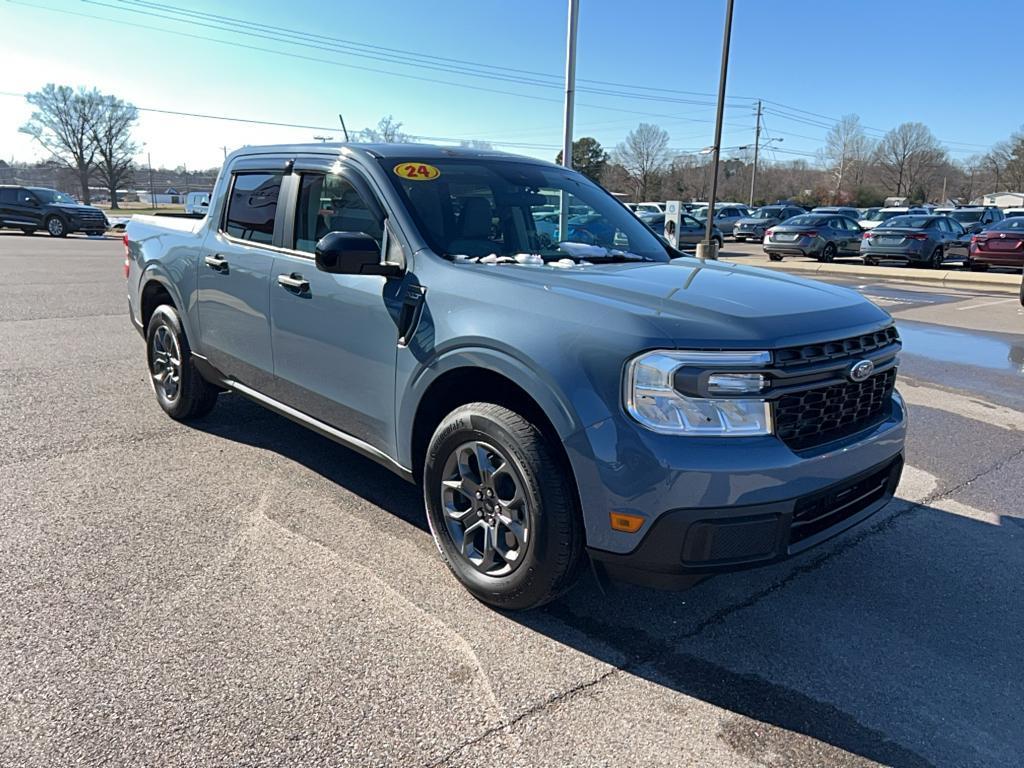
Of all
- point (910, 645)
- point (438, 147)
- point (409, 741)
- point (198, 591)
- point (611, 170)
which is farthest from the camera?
point (611, 170)

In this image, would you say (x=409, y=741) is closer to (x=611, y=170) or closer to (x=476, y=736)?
(x=476, y=736)

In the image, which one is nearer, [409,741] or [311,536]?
[409,741]

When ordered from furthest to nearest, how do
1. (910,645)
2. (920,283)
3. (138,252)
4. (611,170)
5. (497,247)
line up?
(611,170)
(920,283)
(138,252)
(497,247)
(910,645)

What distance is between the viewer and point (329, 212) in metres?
3.94

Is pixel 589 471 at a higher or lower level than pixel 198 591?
higher

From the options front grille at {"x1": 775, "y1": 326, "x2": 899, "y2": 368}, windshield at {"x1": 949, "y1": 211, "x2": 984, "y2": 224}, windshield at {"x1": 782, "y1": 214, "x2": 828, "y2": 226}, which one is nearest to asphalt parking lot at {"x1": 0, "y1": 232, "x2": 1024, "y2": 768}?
front grille at {"x1": 775, "y1": 326, "x2": 899, "y2": 368}

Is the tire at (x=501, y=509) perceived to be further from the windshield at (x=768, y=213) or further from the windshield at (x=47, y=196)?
the windshield at (x=768, y=213)

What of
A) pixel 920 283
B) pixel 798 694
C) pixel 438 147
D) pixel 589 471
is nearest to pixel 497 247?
pixel 438 147

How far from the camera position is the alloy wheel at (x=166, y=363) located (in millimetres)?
5359

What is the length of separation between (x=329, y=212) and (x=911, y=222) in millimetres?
21748

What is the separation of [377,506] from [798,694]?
91.8 inches

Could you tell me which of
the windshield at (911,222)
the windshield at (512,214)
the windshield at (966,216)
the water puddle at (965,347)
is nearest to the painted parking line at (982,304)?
the water puddle at (965,347)

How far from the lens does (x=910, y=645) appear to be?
9.75 ft

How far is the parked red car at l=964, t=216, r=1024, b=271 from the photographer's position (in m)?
19.2
